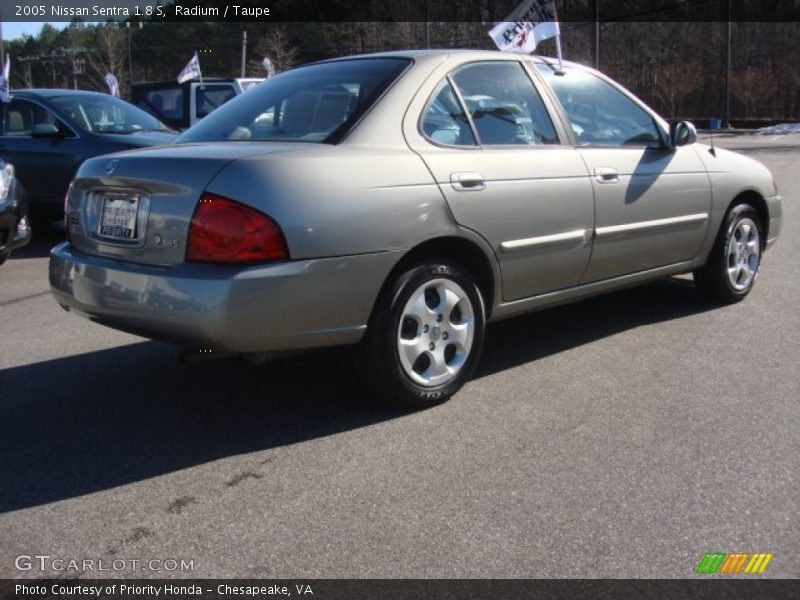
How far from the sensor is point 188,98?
15.7m

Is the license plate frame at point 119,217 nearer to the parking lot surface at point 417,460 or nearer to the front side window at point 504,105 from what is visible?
the parking lot surface at point 417,460

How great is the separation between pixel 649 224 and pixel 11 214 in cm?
524

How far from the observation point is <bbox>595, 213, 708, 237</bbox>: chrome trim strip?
480 cm

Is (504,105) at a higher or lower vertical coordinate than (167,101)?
lower

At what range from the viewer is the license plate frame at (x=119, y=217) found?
3.74 metres

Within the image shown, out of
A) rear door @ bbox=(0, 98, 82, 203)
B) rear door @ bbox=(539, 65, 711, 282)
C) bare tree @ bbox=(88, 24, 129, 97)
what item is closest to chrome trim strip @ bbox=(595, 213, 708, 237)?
rear door @ bbox=(539, 65, 711, 282)

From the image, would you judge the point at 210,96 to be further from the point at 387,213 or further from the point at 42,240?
the point at 387,213

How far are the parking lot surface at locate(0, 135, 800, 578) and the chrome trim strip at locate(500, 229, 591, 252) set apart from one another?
2.33ft

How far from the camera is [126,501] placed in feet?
10.5

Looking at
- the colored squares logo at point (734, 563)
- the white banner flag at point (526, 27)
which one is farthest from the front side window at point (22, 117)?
the colored squares logo at point (734, 563)

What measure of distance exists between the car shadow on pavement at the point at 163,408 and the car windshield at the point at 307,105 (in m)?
1.11

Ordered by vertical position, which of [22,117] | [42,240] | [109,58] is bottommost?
[42,240]

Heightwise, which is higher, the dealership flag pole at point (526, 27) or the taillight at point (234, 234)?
the dealership flag pole at point (526, 27)

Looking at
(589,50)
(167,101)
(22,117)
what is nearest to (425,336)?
(22,117)
